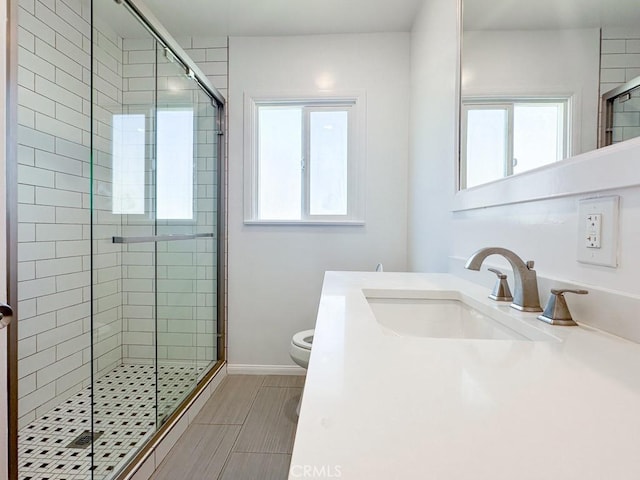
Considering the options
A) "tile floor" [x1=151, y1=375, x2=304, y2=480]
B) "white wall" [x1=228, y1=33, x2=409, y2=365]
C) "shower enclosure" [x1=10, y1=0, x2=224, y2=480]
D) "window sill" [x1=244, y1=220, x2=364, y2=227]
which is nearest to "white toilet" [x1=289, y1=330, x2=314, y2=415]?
"tile floor" [x1=151, y1=375, x2=304, y2=480]

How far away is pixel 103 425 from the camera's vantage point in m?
1.58

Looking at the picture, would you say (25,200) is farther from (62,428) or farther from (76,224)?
(62,428)

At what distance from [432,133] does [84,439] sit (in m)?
2.30

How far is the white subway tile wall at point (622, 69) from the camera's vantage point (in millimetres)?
672

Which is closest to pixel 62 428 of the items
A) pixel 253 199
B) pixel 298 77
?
pixel 253 199

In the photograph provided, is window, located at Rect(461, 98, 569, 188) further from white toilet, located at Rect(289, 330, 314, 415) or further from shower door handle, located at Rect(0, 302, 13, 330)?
shower door handle, located at Rect(0, 302, 13, 330)

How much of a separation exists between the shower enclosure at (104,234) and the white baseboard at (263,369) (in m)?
0.27

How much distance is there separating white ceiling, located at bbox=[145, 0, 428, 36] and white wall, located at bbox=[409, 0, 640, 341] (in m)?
0.24

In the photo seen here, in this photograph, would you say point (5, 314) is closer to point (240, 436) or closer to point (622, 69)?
point (240, 436)

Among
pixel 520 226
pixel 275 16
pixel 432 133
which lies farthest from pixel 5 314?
pixel 275 16

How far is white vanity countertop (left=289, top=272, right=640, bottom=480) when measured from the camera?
0.99 ft

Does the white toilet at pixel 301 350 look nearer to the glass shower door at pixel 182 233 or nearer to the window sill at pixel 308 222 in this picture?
the glass shower door at pixel 182 233


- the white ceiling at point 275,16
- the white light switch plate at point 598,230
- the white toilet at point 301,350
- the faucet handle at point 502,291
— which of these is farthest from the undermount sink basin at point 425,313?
the white ceiling at point 275,16

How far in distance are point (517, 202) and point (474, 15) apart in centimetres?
86
